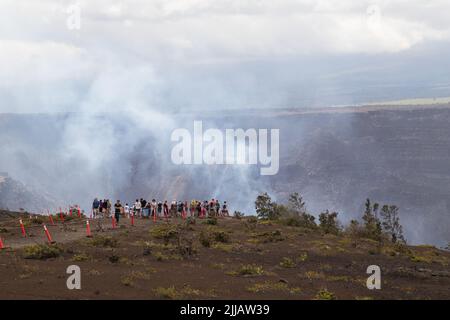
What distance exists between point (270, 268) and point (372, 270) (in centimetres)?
441

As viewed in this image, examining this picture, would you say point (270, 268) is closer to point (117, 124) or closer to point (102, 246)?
point (102, 246)

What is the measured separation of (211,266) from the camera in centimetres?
2489

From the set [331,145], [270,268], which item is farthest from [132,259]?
[331,145]

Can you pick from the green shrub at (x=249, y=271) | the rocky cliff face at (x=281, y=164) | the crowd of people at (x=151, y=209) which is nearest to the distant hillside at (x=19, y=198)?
the rocky cliff face at (x=281, y=164)

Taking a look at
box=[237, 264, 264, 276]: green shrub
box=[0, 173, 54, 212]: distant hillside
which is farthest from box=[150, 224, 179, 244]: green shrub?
box=[0, 173, 54, 212]: distant hillside

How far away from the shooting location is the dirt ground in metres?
19.4

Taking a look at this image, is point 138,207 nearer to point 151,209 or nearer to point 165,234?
point 151,209

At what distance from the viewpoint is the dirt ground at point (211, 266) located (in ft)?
63.6

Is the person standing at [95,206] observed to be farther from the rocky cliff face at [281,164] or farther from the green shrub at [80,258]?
the rocky cliff face at [281,164]

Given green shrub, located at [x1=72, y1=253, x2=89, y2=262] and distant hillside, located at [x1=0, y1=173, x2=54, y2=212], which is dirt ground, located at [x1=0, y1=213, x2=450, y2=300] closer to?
green shrub, located at [x1=72, y1=253, x2=89, y2=262]

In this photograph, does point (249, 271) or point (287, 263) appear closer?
point (249, 271)

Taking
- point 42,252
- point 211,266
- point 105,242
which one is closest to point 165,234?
point 105,242

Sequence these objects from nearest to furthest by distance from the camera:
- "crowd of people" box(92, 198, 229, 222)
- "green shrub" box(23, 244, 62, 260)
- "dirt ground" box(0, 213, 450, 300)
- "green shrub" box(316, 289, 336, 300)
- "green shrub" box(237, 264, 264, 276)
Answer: "green shrub" box(316, 289, 336, 300)
"dirt ground" box(0, 213, 450, 300)
"green shrub" box(237, 264, 264, 276)
"green shrub" box(23, 244, 62, 260)
"crowd of people" box(92, 198, 229, 222)

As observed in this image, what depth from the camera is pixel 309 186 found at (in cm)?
12488
